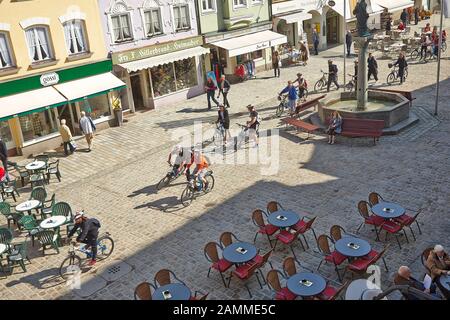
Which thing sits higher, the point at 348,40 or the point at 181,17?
the point at 181,17

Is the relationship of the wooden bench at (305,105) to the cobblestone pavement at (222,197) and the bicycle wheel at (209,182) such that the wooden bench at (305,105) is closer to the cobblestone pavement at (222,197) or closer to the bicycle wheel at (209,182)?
the cobblestone pavement at (222,197)

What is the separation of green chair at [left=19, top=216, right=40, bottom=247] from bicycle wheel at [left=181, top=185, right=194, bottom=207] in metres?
4.48

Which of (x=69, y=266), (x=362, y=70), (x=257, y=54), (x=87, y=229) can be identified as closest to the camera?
(x=87, y=229)

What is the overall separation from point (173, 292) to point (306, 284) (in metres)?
2.72

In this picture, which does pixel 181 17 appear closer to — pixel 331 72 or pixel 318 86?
pixel 318 86

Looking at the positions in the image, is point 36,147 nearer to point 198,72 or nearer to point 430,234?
point 198,72

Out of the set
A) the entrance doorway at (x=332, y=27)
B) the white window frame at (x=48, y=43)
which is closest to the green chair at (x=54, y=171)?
the white window frame at (x=48, y=43)

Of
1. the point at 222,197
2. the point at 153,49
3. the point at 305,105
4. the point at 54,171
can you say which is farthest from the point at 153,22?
the point at 222,197

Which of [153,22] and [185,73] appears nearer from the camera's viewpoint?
[153,22]

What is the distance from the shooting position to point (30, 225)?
1399cm

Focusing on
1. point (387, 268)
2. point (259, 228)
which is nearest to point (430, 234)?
point (387, 268)

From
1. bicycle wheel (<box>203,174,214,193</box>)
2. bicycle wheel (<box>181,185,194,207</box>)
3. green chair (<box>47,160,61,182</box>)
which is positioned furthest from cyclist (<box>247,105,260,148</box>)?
green chair (<box>47,160,61,182</box>)

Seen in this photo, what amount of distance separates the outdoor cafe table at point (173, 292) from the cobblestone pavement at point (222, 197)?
4.20 feet

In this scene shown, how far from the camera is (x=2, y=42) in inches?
806
